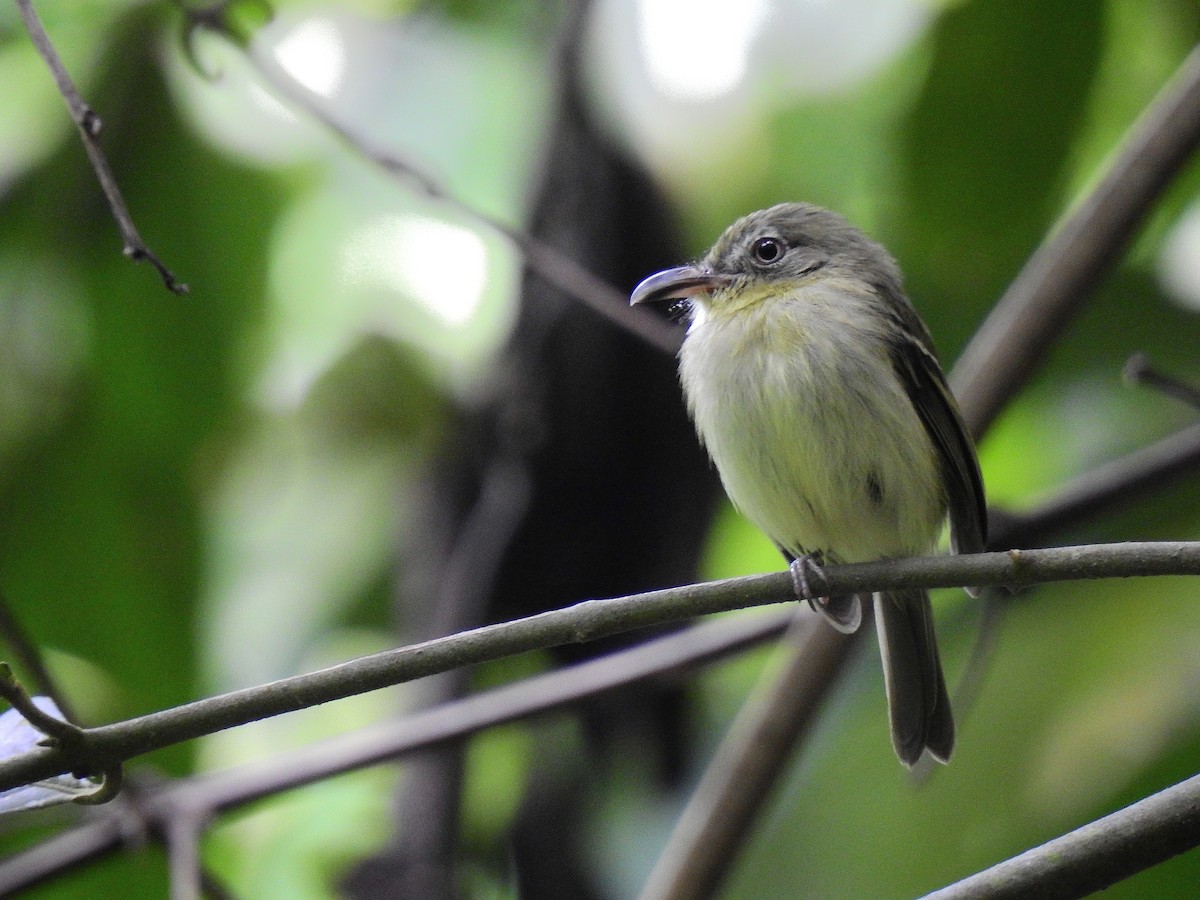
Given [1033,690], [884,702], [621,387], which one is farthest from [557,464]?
[1033,690]

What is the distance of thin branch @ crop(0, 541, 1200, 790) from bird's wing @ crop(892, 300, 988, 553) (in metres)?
1.04

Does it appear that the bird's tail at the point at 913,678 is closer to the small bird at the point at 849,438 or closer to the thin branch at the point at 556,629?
the small bird at the point at 849,438

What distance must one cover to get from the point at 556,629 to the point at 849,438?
1449mm

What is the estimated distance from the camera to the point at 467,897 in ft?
10.3

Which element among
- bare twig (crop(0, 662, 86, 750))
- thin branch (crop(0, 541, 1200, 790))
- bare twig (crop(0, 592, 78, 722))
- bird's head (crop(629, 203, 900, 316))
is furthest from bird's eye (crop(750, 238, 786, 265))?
bare twig (crop(0, 662, 86, 750))

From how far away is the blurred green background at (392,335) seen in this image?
3.28m

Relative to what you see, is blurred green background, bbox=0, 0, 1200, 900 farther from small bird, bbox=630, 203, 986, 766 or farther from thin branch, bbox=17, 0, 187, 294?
thin branch, bbox=17, 0, 187, 294

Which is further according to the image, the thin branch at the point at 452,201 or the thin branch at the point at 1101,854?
the thin branch at the point at 452,201

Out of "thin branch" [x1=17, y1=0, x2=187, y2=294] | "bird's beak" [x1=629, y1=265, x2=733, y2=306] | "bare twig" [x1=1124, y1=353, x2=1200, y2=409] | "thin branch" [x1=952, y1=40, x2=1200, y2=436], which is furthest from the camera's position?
"bird's beak" [x1=629, y1=265, x2=733, y2=306]

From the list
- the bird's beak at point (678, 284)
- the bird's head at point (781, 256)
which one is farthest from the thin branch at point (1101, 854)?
the bird's head at point (781, 256)

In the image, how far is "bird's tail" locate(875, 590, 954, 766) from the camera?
293 centimetres

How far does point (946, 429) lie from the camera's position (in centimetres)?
299

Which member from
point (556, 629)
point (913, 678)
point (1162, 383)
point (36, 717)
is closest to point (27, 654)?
point (36, 717)

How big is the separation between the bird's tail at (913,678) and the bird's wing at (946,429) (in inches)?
8.1
